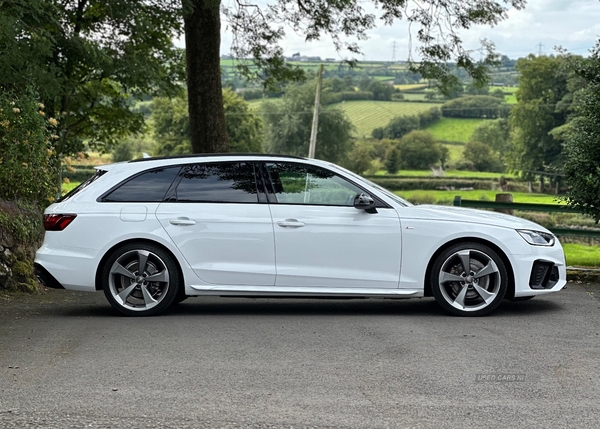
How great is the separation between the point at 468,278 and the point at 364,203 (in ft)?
4.30

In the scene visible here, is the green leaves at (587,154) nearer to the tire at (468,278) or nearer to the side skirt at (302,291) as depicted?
the tire at (468,278)

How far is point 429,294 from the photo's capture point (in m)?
9.84

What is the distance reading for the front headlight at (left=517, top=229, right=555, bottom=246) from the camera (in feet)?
32.4

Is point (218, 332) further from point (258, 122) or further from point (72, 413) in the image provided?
point (258, 122)

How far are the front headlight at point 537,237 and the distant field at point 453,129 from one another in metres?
137

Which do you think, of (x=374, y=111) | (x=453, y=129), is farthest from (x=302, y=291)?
(x=453, y=129)

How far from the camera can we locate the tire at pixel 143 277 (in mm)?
9828

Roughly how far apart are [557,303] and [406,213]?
244 cm

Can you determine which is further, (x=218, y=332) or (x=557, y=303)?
(x=557, y=303)

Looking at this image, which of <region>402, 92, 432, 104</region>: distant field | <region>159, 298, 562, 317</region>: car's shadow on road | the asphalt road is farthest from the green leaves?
<region>402, 92, 432, 104</region>: distant field

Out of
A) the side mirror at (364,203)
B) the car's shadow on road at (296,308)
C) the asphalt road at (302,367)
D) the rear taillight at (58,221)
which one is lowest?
the car's shadow on road at (296,308)

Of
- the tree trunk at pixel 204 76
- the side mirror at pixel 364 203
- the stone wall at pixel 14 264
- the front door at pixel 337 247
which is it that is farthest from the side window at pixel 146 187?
the tree trunk at pixel 204 76

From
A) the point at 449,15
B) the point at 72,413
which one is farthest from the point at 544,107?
the point at 72,413

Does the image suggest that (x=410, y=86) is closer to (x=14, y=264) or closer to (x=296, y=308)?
(x=14, y=264)
